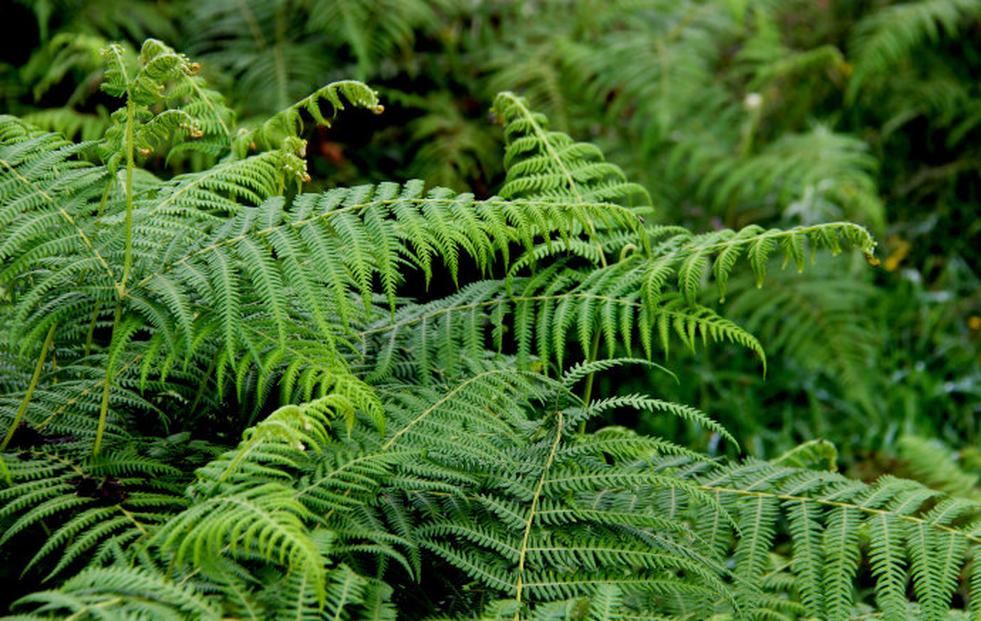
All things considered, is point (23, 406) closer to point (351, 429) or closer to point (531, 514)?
point (351, 429)

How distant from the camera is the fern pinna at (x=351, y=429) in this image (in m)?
1.27

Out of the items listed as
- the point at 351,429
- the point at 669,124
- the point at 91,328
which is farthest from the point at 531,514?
the point at 669,124

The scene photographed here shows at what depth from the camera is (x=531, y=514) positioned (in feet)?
4.58

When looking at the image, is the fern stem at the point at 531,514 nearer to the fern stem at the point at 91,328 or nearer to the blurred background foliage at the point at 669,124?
the fern stem at the point at 91,328

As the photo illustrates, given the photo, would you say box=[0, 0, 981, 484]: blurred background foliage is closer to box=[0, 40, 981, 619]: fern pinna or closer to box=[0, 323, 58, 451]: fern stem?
box=[0, 40, 981, 619]: fern pinna

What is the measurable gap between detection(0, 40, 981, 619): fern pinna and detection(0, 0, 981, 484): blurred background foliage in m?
1.49

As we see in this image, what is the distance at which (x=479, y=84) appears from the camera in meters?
3.62

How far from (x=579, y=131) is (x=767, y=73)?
0.79 m

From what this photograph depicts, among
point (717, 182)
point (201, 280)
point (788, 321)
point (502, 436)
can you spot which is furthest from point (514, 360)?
point (717, 182)

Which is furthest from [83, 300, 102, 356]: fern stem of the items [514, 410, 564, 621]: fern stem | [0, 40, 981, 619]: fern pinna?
[514, 410, 564, 621]: fern stem

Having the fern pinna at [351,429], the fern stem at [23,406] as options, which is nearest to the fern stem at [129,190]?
the fern pinna at [351,429]

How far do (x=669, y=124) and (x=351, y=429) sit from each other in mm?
2390

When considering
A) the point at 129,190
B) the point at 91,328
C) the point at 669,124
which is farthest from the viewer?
the point at 669,124

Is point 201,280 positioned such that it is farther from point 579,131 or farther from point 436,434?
point 579,131
